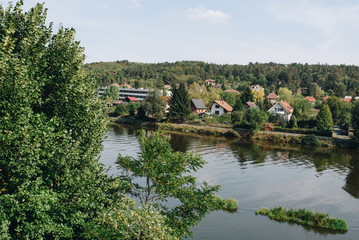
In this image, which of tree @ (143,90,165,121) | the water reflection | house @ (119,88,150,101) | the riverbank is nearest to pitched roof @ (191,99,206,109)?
tree @ (143,90,165,121)

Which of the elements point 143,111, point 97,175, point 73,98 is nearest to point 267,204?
point 97,175

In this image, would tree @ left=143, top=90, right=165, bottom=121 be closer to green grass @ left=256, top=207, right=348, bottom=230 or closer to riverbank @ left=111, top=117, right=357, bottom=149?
riverbank @ left=111, top=117, right=357, bottom=149

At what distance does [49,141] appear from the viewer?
11.3 meters

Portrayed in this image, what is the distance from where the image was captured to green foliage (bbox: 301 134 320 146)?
194 ft

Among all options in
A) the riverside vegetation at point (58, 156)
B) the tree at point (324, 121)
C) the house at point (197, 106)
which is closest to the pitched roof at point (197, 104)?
the house at point (197, 106)

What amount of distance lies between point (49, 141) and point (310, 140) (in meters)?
58.1

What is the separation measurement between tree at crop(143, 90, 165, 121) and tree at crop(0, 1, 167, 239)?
64.2 metres

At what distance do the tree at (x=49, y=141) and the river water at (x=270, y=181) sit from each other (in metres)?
10.6

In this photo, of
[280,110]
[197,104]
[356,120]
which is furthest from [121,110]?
[356,120]

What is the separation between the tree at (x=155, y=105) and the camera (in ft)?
259

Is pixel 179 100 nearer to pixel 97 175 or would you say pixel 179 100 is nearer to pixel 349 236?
pixel 349 236

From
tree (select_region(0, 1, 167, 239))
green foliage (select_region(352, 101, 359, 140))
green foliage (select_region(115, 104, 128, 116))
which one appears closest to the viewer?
tree (select_region(0, 1, 167, 239))

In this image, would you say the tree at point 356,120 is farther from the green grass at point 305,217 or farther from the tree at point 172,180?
the tree at point 172,180

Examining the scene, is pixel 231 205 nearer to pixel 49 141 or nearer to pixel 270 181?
pixel 270 181
